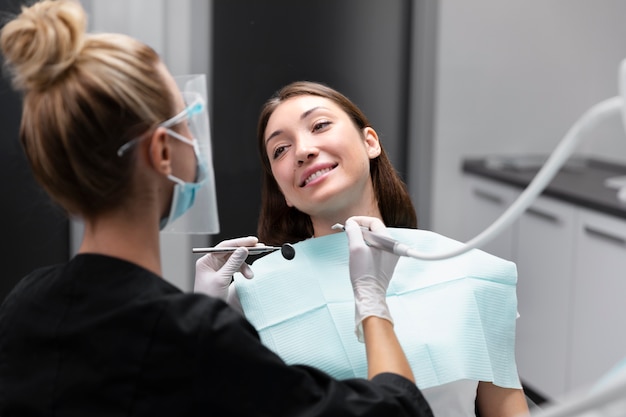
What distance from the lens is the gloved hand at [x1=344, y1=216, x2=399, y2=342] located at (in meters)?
1.42

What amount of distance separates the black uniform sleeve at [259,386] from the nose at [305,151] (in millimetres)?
617

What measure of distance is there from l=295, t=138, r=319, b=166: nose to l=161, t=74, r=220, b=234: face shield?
0.35m

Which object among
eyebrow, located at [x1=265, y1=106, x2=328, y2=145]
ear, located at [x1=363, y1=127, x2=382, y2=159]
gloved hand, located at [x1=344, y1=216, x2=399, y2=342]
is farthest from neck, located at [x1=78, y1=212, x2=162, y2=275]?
ear, located at [x1=363, y1=127, x2=382, y2=159]

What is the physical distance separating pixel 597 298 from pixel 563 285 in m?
0.18

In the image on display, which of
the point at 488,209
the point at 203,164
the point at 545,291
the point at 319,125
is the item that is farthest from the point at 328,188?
the point at 488,209

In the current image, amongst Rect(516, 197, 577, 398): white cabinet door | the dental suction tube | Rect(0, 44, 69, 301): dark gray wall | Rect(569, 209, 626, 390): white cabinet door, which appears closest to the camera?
the dental suction tube

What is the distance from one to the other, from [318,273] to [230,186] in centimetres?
166

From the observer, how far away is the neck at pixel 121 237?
4.10ft

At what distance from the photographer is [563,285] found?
304 cm

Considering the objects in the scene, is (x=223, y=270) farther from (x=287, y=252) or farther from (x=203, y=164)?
(x=203, y=164)

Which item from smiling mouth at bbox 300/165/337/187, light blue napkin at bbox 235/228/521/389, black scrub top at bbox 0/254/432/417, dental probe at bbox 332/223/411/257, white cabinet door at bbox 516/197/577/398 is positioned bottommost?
white cabinet door at bbox 516/197/577/398

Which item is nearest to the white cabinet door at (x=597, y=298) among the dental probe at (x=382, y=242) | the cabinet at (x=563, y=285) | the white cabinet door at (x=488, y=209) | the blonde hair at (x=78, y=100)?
the cabinet at (x=563, y=285)

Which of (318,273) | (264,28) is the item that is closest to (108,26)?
(264,28)

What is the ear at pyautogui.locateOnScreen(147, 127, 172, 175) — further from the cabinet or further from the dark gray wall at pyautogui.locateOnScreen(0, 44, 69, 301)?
the dark gray wall at pyautogui.locateOnScreen(0, 44, 69, 301)
